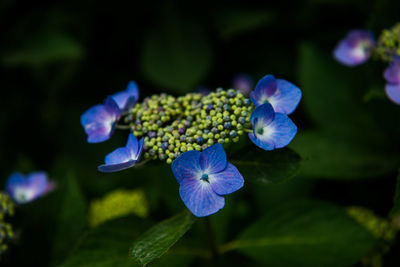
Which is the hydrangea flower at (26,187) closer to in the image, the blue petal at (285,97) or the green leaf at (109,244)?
the green leaf at (109,244)

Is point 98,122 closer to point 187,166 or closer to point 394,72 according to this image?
point 187,166

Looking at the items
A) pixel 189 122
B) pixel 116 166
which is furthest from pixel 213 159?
pixel 116 166

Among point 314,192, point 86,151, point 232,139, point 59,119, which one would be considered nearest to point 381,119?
point 314,192

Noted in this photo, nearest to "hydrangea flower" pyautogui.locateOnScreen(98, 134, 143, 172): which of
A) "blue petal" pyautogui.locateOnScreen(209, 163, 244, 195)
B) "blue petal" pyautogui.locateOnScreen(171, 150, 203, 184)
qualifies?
"blue petal" pyautogui.locateOnScreen(171, 150, 203, 184)

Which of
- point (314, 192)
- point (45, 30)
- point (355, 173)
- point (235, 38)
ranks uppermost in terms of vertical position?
point (45, 30)

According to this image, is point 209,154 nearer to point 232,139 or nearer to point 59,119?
point 232,139

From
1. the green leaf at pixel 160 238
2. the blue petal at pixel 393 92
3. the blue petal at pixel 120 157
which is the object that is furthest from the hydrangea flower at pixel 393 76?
the blue petal at pixel 120 157

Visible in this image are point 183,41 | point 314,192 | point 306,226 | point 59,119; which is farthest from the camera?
point 59,119
